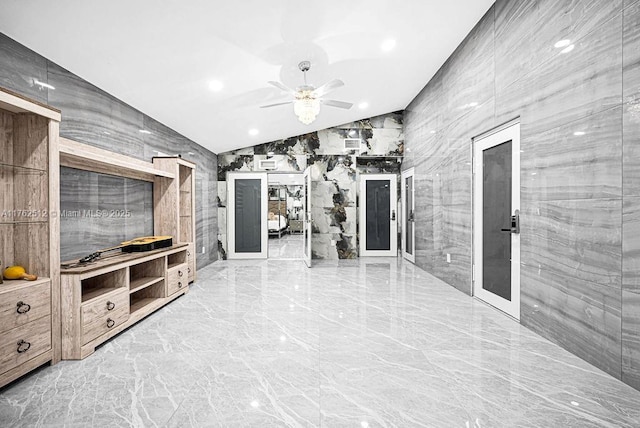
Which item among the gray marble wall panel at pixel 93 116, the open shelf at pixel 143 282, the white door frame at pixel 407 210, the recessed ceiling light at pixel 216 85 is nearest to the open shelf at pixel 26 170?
the gray marble wall panel at pixel 93 116

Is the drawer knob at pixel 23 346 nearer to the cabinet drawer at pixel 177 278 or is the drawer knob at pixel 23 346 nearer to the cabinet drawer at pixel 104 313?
the cabinet drawer at pixel 104 313

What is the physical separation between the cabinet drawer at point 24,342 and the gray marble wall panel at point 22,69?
69.5 inches

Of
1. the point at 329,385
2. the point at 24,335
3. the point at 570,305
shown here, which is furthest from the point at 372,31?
the point at 24,335

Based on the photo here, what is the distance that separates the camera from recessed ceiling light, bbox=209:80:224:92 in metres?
3.76

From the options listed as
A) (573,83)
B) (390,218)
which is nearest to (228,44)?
(573,83)

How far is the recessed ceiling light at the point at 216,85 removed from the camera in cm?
376

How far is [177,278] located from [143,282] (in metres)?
0.60

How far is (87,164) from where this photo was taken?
311 centimetres

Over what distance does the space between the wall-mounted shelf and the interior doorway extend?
20.0 feet

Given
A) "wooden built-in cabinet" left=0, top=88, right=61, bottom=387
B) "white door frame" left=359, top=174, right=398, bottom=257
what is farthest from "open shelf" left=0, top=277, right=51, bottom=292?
"white door frame" left=359, top=174, right=398, bottom=257

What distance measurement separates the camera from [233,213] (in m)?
7.30

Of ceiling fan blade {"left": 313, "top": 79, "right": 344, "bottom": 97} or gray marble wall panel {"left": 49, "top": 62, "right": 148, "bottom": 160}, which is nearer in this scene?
gray marble wall panel {"left": 49, "top": 62, "right": 148, "bottom": 160}

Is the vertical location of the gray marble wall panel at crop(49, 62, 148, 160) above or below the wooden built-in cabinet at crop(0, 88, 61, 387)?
above

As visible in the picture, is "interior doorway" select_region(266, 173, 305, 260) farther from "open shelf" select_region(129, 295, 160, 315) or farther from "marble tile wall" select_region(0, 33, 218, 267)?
"open shelf" select_region(129, 295, 160, 315)
